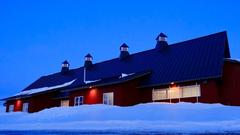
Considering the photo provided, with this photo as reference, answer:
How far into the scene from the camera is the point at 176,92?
2378 centimetres

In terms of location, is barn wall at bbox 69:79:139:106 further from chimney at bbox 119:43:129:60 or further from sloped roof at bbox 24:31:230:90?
chimney at bbox 119:43:129:60

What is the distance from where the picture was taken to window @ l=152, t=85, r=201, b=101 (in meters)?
22.6

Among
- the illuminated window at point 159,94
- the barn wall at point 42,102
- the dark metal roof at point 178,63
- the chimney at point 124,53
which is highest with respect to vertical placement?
the chimney at point 124,53

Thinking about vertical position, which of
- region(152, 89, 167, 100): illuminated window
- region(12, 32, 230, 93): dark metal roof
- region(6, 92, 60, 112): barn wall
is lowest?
region(6, 92, 60, 112): barn wall

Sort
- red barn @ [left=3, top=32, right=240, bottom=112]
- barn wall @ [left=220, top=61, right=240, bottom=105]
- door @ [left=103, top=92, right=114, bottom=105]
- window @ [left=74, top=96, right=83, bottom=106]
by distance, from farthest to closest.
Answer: window @ [left=74, top=96, right=83, bottom=106]
door @ [left=103, top=92, right=114, bottom=105]
barn wall @ [left=220, top=61, right=240, bottom=105]
red barn @ [left=3, top=32, right=240, bottom=112]

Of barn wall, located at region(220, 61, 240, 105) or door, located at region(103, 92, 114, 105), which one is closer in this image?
barn wall, located at region(220, 61, 240, 105)

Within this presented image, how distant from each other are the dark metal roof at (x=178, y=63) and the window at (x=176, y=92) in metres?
0.90

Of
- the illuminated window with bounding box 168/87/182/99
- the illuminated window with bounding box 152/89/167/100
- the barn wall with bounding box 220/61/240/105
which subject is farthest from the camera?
the illuminated window with bounding box 152/89/167/100

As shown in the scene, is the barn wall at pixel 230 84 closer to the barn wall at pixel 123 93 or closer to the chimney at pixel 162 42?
the barn wall at pixel 123 93

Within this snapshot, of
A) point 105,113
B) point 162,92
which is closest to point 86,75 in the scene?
point 162,92

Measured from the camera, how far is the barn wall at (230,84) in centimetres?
2226

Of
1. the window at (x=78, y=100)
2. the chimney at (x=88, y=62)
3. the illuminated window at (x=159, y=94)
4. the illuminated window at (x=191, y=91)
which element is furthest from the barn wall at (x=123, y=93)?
the chimney at (x=88, y=62)

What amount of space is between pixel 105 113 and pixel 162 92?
33.4ft

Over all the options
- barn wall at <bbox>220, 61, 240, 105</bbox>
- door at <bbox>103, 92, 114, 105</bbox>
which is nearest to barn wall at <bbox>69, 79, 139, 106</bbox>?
door at <bbox>103, 92, 114, 105</bbox>
